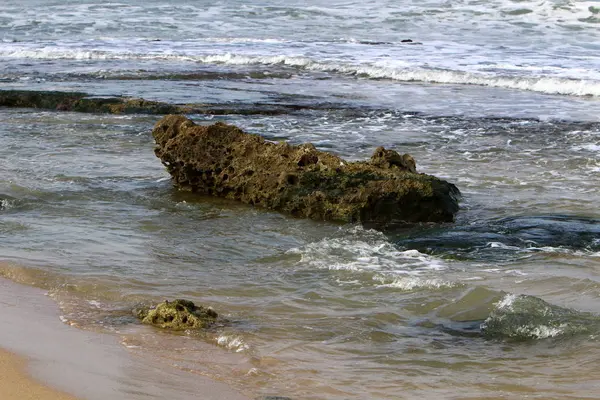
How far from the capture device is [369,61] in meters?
19.2

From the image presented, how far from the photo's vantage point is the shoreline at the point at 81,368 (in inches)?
147

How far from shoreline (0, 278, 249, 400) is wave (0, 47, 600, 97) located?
12.1 m

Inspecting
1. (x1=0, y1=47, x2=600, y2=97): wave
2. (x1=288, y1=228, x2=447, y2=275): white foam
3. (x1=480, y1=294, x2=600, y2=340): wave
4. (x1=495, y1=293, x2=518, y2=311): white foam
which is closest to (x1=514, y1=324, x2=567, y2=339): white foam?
(x1=480, y1=294, x2=600, y2=340): wave

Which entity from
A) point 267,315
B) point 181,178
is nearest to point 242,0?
point 181,178

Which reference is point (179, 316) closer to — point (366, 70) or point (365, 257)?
point (365, 257)

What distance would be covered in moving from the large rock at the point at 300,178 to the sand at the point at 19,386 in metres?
3.73

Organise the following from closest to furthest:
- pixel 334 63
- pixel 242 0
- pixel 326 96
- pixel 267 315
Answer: pixel 267 315, pixel 326 96, pixel 334 63, pixel 242 0

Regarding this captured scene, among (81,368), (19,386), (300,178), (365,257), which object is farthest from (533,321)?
(300,178)

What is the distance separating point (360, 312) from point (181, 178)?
3661mm

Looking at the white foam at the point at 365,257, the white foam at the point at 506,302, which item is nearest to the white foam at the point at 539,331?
the white foam at the point at 506,302

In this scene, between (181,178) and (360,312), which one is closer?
(360,312)

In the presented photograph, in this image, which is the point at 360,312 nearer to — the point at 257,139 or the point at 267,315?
the point at 267,315

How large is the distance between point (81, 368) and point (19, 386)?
36 cm

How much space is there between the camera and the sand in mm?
3607
